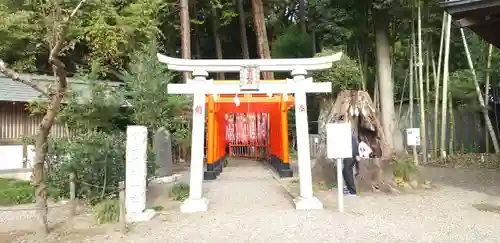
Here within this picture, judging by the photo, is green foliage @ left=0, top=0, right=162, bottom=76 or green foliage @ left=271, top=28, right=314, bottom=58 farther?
green foliage @ left=271, top=28, right=314, bottom=58

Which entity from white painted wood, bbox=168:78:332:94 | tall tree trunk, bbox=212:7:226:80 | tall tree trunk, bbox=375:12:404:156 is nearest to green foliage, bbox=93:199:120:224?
white painted wood, bbox=168:78:332:94

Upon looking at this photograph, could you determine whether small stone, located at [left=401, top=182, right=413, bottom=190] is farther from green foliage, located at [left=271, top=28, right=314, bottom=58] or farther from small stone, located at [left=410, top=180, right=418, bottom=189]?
green foliage, located at [left=271, top=28, right=314, bottom=58]

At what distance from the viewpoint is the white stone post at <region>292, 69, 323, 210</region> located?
721cm

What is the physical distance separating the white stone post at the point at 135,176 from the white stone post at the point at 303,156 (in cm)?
250

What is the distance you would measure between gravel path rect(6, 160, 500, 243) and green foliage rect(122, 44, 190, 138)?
5.10 meters

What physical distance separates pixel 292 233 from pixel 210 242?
3.45ft

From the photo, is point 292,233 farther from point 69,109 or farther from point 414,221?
point 69,109

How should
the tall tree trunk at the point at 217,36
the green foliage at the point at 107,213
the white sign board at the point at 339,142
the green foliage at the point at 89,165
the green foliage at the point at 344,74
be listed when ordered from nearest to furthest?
Result: the green foliage at the point at 107,213
the white sign board at the point at 339,142
the green foliage at the point at 89,165
the green foliage at the point at 344,74
the tall tree trunk at the point at 217,36

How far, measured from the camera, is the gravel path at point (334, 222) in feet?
17.5

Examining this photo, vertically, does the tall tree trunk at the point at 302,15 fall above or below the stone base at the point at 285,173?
above

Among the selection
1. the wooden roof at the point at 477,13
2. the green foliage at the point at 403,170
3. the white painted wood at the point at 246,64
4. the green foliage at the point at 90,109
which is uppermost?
the wooden roof at the point at 477,13

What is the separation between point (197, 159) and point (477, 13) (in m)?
5.65

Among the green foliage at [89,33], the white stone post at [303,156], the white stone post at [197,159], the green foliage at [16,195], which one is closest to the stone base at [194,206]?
the white stone post at [197,159]

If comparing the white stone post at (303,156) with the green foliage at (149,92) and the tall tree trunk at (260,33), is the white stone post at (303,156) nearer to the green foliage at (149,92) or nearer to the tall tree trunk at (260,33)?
the green foliage at (149,92)
